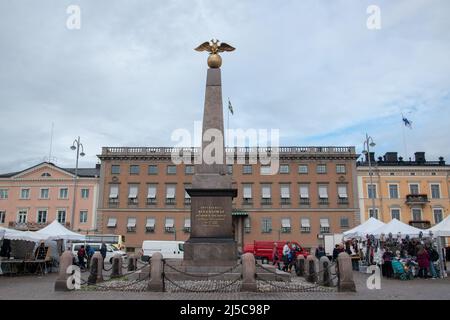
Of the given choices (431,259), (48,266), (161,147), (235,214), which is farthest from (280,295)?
(161,147)

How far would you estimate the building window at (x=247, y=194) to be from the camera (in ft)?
173

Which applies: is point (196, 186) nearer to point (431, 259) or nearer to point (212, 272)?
point (212, 272)

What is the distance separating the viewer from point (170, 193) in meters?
53.4

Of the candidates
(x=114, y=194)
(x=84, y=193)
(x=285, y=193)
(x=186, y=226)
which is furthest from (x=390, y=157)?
(x=84, y=193)

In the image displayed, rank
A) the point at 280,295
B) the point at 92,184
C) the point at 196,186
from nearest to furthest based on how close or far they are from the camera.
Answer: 1. the point at 280,295
2. the point at 196,186
3. the point at 92,184

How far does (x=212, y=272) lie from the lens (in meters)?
14.8

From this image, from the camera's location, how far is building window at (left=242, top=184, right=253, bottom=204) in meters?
52.7

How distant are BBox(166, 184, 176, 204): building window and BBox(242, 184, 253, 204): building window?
8407 mm

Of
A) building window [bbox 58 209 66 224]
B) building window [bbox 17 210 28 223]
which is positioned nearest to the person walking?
building window [bbox 58 209 66 224]

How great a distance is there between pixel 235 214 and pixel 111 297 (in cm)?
4007

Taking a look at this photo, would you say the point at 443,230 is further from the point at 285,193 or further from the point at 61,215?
the point at 61,215

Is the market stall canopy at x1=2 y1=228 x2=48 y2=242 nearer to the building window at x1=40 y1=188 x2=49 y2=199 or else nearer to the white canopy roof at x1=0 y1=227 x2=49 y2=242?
the white canopy roof at x1=0 y1=227 x2=49 y2=242
